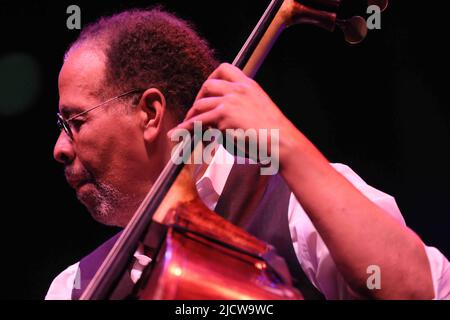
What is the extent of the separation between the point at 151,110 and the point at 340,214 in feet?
2.32

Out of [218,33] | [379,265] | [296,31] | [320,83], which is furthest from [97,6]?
[379,265]

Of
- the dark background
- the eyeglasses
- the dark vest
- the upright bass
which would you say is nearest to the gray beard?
the eyeglasses

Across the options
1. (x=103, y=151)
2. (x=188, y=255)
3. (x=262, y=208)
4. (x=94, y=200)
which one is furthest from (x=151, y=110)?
(x=188, y=255)

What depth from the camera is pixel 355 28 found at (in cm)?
114

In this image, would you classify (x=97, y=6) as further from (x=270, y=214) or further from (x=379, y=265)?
(x=379, y=265)

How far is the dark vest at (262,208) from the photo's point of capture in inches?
42.8

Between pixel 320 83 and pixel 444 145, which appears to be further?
pixel 320 83

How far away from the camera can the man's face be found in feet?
4.59

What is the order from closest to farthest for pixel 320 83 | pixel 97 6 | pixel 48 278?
pixel 320 83 → pixel 97 6 → pixel 48 278

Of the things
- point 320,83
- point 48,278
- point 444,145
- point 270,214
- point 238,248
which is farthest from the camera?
point 48,278

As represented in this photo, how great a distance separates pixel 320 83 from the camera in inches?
76.0

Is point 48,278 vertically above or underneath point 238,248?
underneath

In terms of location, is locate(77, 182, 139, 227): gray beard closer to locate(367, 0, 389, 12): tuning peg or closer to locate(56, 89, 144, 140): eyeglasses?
locate(56, 89, 144, 140): eyeglasses

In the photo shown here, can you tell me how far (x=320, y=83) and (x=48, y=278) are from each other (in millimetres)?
1288
